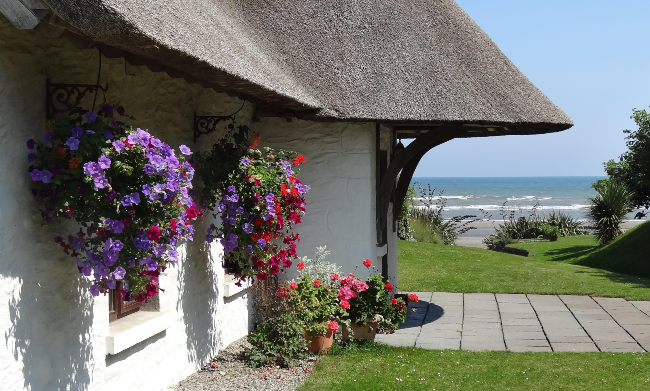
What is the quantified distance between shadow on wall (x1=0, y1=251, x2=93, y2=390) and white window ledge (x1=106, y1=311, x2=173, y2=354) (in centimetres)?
20

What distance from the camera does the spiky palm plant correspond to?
50.7 feet

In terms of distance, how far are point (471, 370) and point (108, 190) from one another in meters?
3.58

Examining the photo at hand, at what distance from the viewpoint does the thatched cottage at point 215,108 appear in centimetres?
296

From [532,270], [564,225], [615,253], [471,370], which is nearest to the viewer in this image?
[471,370]

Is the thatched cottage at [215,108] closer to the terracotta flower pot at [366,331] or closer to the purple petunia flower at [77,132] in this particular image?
the purple petunia flower at [77,132]

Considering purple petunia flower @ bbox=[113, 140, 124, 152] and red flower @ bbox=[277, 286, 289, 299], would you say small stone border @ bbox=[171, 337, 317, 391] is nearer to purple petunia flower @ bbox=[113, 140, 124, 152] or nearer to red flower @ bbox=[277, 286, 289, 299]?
red flower @ bbox=[277, 286, 289, 299]

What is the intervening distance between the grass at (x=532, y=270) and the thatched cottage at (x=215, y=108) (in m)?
1.95

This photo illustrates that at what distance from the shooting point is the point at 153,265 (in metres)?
3.18

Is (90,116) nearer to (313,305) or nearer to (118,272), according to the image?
(118,272)

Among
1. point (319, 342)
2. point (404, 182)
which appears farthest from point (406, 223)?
point (319, 342)

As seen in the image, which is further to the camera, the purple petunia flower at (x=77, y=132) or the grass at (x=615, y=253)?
the grass at (x=615, y=253)

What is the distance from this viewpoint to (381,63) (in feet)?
21.2

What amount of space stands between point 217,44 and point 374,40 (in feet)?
10.3

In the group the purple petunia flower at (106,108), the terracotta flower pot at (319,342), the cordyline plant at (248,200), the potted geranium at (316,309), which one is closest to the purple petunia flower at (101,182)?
the purple petunia flower at (106,108)
